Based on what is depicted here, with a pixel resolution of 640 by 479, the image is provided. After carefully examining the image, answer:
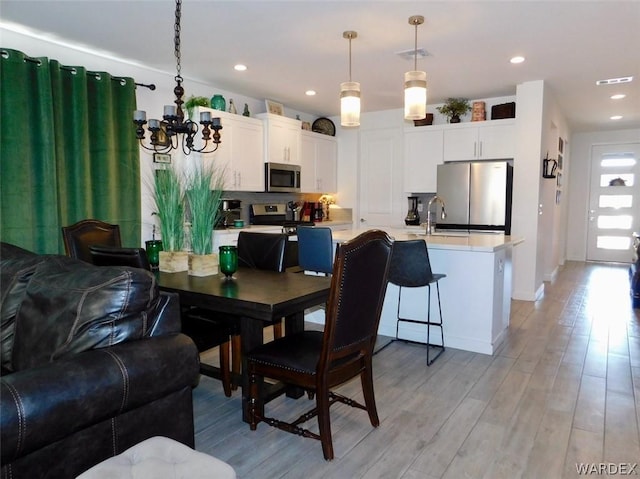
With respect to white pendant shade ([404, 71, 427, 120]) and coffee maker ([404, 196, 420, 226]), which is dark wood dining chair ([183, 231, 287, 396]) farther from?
coffee maker ([404, 196, 420, 226])

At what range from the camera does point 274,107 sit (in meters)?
5.72

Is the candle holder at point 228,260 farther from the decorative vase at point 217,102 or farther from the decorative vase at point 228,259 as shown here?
the decorative vase at point 217,102

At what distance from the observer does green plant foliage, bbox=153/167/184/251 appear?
97.1 inches

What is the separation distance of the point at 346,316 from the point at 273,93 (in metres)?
4.19

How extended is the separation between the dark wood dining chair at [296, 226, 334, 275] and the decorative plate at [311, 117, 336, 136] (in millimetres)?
3500

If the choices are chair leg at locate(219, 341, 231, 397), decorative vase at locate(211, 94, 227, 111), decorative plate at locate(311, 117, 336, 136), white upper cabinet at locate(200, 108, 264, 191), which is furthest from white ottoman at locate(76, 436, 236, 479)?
decorative plate at locate(311, 117, 336, 136)

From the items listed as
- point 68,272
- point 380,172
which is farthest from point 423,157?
point 68,272

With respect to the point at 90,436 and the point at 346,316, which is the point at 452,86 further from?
the point at 90,436

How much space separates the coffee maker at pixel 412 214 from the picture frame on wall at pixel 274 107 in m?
2.21

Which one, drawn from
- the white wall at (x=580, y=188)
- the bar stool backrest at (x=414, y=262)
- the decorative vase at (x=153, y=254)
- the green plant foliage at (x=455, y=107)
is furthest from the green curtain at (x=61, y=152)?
the white wall at (x=580, y=188)

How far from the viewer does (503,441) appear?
2.16m

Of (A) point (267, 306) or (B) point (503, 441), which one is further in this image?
(B) point (503, 441)

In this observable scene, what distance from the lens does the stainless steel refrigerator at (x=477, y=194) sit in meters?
5.16

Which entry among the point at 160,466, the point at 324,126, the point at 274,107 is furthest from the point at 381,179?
the point at 160,466
